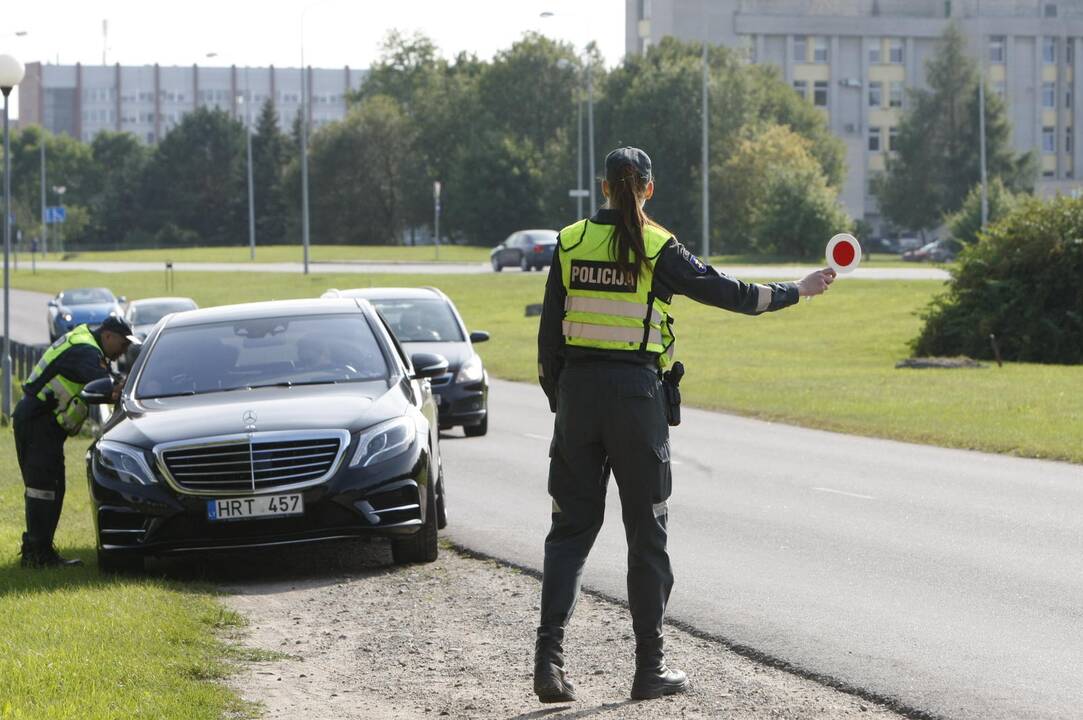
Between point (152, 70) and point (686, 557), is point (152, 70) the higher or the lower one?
the higher one

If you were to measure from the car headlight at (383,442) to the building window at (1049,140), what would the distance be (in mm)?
118044

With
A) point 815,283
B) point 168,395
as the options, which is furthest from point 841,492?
point 815,283

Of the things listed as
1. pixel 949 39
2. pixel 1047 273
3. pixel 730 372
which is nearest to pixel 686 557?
pixel 730 372

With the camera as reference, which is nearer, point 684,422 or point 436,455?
point 436,455

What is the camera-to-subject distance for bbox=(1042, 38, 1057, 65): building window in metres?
120

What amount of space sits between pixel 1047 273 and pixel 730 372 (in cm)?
591

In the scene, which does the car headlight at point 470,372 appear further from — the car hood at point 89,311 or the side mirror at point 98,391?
the car hood at point 89,311

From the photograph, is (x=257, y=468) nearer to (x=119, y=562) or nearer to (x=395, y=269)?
(x=119, y=562)

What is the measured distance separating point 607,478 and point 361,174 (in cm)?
11994

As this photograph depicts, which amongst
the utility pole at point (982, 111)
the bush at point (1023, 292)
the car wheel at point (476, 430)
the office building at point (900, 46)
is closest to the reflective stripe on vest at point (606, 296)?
the car wheel at point (476, 430)

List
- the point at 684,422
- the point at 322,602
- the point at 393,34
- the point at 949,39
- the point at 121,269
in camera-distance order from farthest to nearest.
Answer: the point at 393,34, the point at 949,39, the point at 121,269, the point at 684,422, the point at 322,602

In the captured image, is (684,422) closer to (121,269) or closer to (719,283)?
(719,283)

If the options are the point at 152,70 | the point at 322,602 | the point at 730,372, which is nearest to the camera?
the point at 322,602

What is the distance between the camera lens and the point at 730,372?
95.8ft
